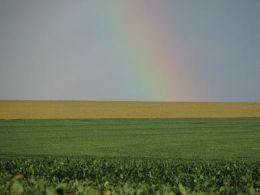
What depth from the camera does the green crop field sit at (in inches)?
314

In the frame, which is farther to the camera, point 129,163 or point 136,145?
point 136,145

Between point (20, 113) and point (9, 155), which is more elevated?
point (20, 113)

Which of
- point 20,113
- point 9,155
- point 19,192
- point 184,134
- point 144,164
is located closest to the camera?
point 19,192

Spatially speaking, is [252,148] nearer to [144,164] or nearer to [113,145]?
[113,145]

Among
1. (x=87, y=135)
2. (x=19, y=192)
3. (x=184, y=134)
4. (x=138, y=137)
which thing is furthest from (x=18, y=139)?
(x=19, y=192)

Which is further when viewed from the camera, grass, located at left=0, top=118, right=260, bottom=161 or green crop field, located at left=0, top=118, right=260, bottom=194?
grass, located at left=0, top=118, right=260, bottom=161

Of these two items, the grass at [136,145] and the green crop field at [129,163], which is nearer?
the green crop field at [129,163]

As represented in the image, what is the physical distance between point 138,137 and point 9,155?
13.7m

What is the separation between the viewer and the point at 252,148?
1180 inches

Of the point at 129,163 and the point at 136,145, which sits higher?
the point at 136,145

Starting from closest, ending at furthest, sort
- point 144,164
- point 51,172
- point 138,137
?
point 51,172 → point 144,164 → point 138,137

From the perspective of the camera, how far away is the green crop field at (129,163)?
7984 mm

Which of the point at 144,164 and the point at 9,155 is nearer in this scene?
the point at 144,164

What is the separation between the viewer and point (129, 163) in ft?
53.7
